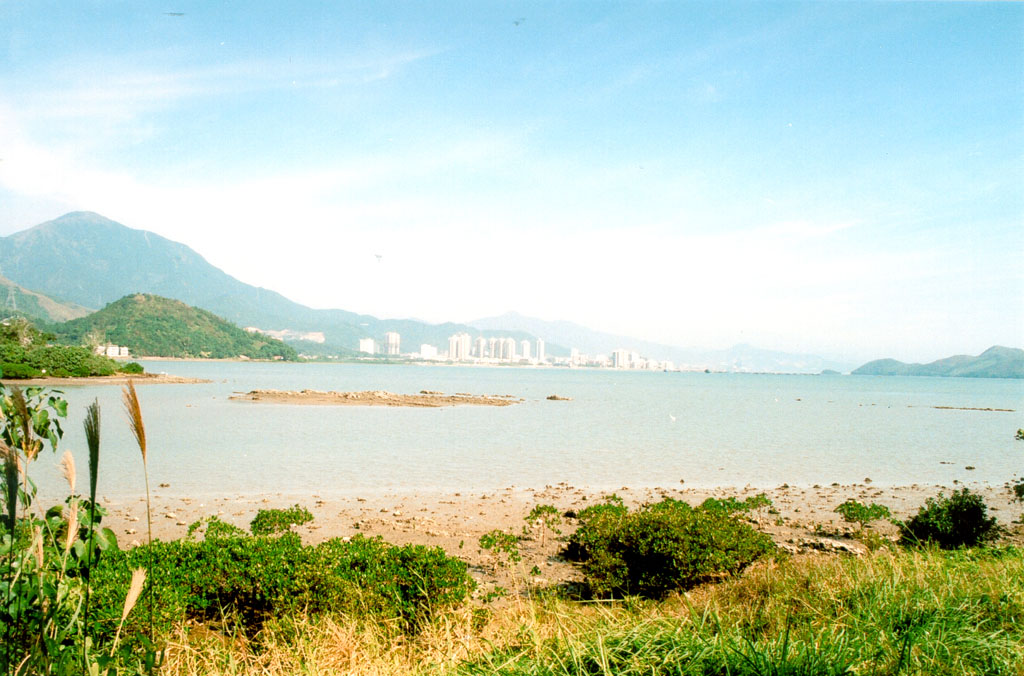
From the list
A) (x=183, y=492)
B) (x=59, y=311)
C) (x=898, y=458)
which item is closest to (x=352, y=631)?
(x=183, y=492)

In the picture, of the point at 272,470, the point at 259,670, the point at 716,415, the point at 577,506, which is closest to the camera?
the point at 259,670

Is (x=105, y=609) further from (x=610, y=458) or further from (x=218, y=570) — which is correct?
(x=610, y=458)

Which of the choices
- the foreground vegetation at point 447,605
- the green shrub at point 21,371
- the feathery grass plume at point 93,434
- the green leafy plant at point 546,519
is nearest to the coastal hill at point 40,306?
the green shrub at point 21,371

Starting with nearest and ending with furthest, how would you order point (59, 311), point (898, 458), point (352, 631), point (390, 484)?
point (352, 631) < point (390, 484) < point (898, 458) < point (59, 311)

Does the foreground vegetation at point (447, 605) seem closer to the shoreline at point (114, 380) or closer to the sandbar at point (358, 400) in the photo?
the sandbar at point (358, 400)

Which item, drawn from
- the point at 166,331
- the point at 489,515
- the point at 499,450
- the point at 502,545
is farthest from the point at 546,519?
the point at 166,331

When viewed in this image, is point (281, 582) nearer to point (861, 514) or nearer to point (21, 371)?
point (861, 514)

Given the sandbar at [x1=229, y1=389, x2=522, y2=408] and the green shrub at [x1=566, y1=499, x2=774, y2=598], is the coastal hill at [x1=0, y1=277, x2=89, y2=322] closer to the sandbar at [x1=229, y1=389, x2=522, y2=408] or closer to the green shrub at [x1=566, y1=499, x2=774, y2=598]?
the sandbar at [x1=229, y1=389, x2=522, y2=408]

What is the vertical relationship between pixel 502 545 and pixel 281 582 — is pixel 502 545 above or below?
below
